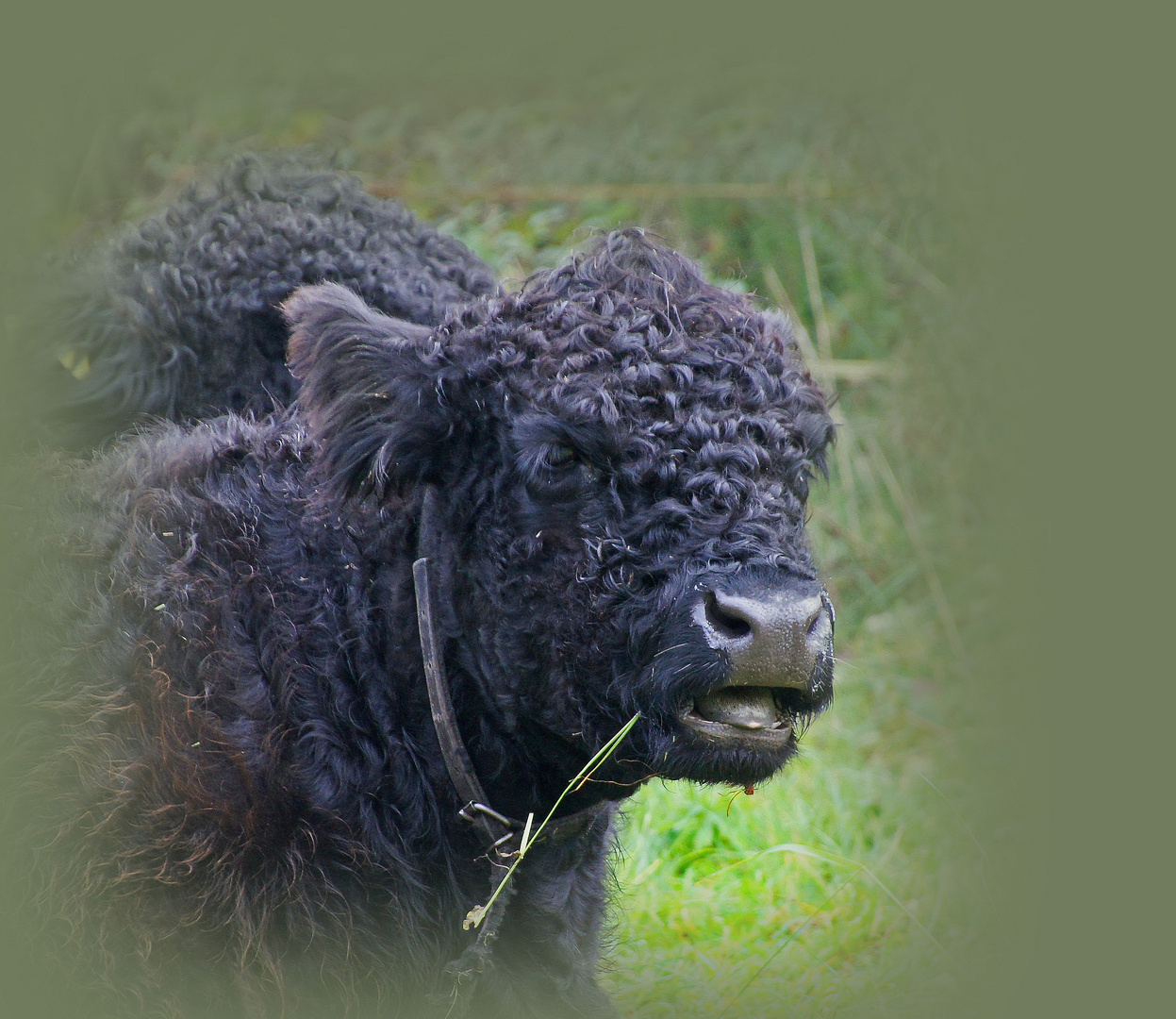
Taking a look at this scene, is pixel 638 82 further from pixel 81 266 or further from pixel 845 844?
pixel 845 844

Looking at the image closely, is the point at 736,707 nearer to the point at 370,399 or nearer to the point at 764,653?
the point at 764,653

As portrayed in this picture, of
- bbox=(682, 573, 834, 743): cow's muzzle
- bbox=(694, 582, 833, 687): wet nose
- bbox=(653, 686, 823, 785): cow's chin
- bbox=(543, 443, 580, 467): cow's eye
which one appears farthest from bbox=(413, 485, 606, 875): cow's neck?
bbox=(694, 582, 833, 687): wet nose

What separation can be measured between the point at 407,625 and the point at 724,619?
1079mm

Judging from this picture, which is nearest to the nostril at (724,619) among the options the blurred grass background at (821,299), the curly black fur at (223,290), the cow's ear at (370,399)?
the cow's ear at (370,399)

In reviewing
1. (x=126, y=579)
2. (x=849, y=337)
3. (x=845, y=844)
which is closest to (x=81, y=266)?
(x=126, y=579)

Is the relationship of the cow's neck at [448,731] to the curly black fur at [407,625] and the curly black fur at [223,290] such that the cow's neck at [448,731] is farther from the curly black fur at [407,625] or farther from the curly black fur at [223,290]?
the curly black fur at [223,290]

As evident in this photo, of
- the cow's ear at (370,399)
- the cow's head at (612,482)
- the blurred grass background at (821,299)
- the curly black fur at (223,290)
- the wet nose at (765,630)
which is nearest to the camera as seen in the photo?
the wet nose at (765,630)

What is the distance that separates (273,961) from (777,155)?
7.13 metres

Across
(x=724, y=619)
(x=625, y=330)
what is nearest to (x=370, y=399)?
(x=625, y=330)

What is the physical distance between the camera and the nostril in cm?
298

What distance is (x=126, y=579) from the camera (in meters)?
3.78

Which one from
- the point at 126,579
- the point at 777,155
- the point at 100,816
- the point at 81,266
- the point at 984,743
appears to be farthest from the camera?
the point at 777,155

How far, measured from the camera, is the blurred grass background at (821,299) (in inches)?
249

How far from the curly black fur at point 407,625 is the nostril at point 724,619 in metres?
0.17
